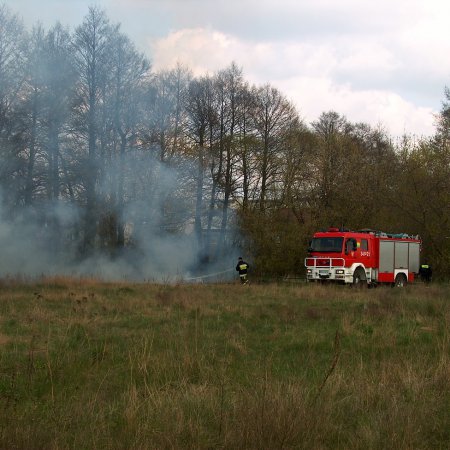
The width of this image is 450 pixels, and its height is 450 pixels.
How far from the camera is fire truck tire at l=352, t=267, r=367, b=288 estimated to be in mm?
25297

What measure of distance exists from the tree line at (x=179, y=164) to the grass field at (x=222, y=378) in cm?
950

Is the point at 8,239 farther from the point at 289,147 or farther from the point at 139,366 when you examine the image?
the point at 289,147

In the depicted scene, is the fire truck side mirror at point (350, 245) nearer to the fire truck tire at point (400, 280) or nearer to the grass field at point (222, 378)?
the fire truck tire at point (400, 280)

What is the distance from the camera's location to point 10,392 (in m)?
6.39

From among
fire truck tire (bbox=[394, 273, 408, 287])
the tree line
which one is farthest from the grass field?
fire truck tire (bbox=[394, 273, 408, 287])

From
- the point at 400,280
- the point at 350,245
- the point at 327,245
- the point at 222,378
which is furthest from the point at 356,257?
the point at 222,378

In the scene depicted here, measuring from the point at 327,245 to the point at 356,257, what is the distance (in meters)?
1.41

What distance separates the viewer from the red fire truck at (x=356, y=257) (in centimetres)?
2519

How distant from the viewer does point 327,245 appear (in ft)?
84.1

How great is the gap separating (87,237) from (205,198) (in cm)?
752

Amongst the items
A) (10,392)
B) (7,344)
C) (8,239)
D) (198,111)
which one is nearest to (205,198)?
(198,111)

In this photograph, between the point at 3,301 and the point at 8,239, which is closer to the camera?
the point at 3,301

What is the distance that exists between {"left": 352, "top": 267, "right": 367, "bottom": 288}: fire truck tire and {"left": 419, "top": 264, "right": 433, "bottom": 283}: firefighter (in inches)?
212

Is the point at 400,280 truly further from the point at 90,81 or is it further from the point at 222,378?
the point at 222,378
